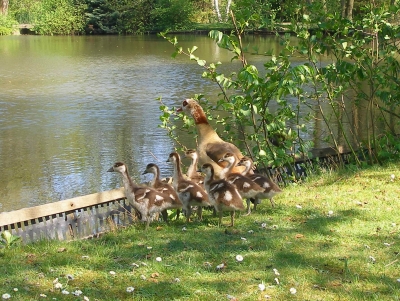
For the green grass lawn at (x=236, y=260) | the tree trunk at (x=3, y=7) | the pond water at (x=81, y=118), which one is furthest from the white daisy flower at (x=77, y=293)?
the tree trunk at (x=3, y=7)

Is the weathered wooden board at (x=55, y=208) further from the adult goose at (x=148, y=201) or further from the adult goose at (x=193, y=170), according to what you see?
the adult goose at (x=193, y=170)

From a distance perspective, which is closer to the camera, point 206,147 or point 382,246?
point 382,246

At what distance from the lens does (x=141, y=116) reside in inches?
766

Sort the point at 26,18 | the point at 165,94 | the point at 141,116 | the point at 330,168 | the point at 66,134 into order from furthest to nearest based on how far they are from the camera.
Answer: the point at 26,18
the point at 165,94
the point at 141,116
the point at 66,134
the point at 330,168

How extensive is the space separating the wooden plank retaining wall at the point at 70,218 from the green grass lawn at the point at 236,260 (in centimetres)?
83

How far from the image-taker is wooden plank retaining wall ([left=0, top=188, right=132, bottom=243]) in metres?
7.97

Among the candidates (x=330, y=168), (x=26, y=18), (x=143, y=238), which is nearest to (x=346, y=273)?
(x=143, y=238)

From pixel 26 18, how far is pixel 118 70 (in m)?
46.7

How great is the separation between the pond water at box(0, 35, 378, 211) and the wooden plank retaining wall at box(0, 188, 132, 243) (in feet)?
10.8

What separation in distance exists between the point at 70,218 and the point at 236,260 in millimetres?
3129

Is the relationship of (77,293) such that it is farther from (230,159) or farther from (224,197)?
(230,159)

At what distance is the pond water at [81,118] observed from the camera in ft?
42.7

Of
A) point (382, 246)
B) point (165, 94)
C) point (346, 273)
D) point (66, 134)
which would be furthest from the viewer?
point (165, 94)

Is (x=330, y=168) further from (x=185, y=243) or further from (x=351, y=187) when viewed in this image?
(x=185, y=243)
